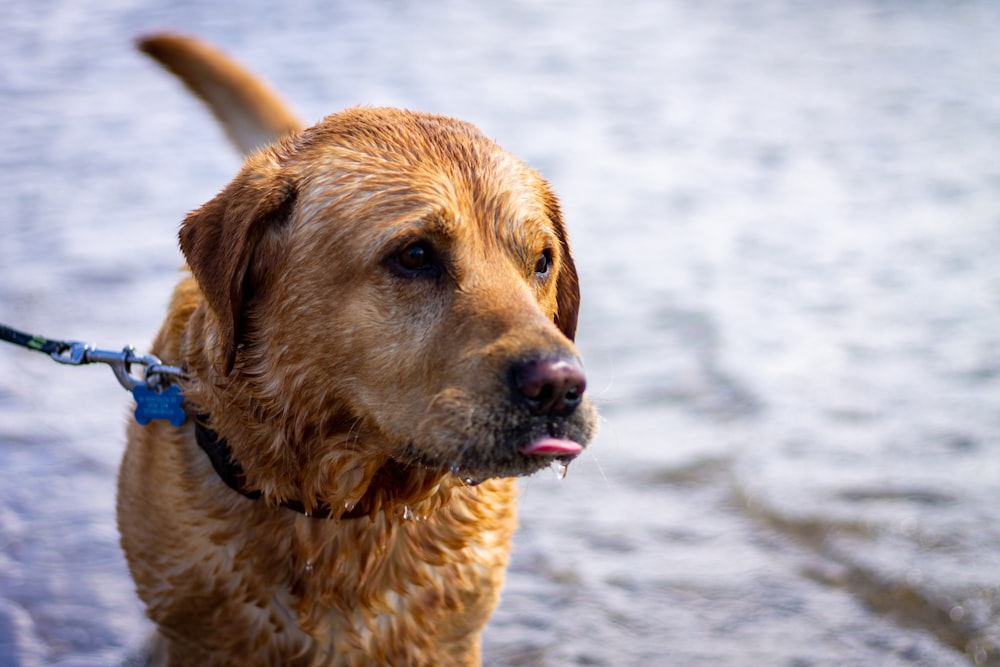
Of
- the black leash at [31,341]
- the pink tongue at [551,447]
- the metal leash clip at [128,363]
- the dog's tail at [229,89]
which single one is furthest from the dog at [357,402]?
the dog's tail at [229,89]

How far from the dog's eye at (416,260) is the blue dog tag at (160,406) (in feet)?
2.82

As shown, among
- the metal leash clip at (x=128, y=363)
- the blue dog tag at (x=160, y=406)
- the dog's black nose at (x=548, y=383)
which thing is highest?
the dog's black nose at (x=548, y=383)

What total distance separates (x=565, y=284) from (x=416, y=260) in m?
0.74

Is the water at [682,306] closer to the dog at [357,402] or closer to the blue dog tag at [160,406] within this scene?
the dog at [357,402]

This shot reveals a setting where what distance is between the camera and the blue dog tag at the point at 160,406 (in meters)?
3.38

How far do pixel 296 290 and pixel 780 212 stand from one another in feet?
19.8

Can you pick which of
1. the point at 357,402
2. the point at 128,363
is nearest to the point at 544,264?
the point at 357,402

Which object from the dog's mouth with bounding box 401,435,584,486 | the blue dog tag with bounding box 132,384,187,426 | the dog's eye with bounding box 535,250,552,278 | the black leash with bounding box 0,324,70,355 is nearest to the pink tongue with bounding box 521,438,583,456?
the dog's mouth with bounding box 401,435,584,486

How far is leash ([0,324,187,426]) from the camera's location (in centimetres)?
339

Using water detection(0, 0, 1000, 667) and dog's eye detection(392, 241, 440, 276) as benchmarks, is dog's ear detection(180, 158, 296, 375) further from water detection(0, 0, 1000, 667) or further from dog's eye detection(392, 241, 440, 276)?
water detection(0, 0, 1000, 667)

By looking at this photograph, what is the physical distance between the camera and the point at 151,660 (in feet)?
13.1

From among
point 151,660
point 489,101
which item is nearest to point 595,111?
point 489,101

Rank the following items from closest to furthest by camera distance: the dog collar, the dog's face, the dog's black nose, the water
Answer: the dog's black nose
the dog's face
the dog collar
the water

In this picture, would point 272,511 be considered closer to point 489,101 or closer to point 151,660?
point 151,660
